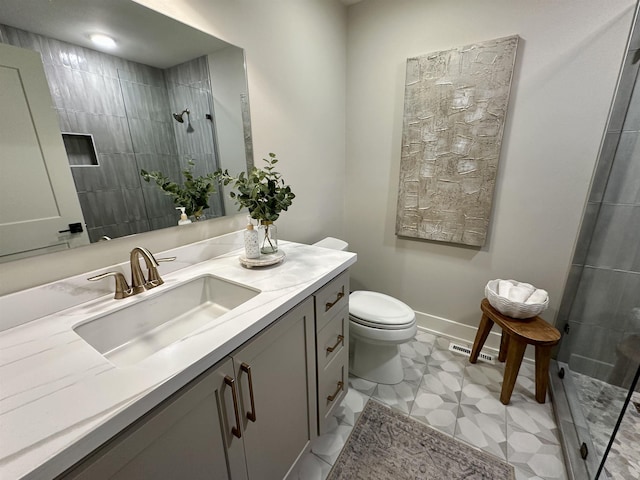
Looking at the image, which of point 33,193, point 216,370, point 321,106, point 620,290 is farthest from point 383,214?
point 33,193

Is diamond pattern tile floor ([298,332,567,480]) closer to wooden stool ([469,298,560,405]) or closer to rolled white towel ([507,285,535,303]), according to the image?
wooden stool ([469,298,560,405])

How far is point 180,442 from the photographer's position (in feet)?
2.03

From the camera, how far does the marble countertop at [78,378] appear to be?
1.41 ft

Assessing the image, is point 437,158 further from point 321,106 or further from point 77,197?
point 77,197

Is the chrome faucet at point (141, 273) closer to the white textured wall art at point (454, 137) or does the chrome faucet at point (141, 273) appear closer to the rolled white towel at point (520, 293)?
the white textured wall art at point (454, 137)

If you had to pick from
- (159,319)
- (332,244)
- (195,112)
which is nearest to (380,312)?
(332,244)

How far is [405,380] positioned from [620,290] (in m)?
1.25

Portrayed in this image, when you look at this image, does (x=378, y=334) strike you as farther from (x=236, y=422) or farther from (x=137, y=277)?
(x=137, y=277)

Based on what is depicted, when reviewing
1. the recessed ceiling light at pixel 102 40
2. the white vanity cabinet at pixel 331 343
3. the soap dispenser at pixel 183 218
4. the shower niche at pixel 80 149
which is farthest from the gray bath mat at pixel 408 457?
the recessed ceiling light at pixel 102 40

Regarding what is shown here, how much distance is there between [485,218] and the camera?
5.69 ft

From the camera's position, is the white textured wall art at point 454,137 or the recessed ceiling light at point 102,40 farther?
the white textured wall art at point 454,137

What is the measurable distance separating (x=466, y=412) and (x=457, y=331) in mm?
651

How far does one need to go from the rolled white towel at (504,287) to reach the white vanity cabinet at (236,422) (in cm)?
127

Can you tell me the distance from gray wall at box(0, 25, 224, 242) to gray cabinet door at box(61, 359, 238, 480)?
0.65 meters
